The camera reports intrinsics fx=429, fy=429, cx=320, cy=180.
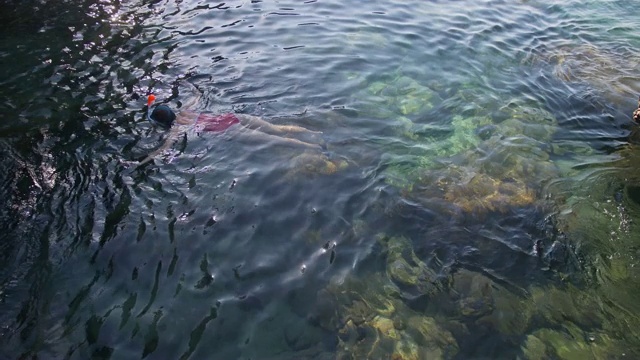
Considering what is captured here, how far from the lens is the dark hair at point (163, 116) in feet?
25.7

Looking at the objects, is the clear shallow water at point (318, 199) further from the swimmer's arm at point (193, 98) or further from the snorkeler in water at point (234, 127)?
the snorkeler in water at point (234, 127)

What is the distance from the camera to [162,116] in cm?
790

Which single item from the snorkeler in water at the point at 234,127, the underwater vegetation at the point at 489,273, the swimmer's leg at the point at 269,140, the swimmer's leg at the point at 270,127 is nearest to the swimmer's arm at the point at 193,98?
the snorkeler in water at the point at 234,127

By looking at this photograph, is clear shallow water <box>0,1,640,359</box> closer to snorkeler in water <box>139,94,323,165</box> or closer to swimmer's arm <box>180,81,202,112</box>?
swimmer's arm <box>180,81,202,112</box>

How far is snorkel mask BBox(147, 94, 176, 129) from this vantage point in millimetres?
7850

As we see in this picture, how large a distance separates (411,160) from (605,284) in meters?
3.46

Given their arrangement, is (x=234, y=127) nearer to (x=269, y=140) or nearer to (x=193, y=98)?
(x=269, y=140)

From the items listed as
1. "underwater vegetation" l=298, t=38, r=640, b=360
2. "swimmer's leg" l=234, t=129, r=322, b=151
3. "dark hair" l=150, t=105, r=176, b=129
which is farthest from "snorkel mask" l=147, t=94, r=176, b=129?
"underwater vegetation" l=298, t=38, r=640, b=360

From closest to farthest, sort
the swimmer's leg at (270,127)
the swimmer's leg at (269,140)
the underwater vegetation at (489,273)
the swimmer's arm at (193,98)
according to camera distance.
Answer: the underwater vegetation at (489,273) < the swimmer's leg at (269,140) < the swimmer's leg at (270,127) < the swimmer's arm at (193,98)

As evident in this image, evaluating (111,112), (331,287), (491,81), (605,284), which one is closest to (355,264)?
(331,287)

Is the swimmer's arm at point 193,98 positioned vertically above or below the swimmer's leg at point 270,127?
below

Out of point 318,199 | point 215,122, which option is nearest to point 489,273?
point 318,199

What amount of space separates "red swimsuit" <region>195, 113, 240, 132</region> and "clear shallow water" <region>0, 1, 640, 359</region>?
284mm

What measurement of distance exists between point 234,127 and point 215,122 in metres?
0.39
